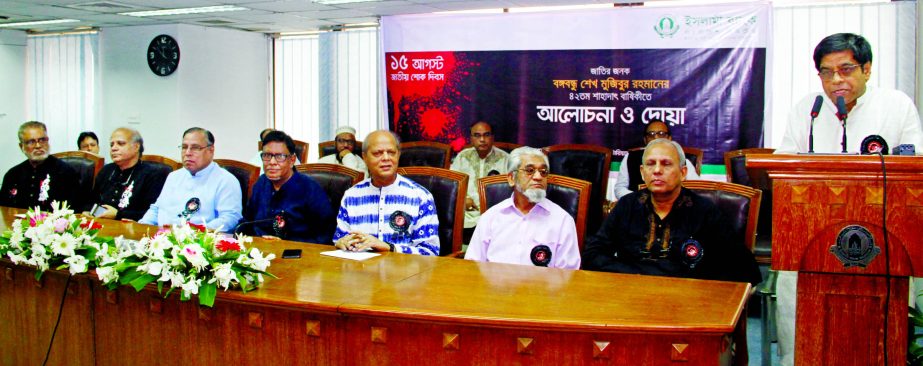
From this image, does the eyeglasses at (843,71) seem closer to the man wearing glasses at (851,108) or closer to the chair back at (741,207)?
the man wearing glasses at (851,108)

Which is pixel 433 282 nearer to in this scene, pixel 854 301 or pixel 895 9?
pixel 854 301

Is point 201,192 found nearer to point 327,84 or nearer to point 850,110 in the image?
point 850,110

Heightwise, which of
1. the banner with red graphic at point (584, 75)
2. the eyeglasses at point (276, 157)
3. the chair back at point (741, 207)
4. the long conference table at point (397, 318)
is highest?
the banner with red graphic at point (584, 75)

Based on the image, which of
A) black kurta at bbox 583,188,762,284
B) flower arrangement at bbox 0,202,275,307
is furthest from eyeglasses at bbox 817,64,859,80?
flower arrangement at bbox 0,202,275,307

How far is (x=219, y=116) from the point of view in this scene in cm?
973

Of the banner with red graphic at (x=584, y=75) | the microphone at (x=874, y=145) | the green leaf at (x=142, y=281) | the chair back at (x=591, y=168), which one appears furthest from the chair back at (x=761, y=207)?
the green leaf at (x=142, y=281)

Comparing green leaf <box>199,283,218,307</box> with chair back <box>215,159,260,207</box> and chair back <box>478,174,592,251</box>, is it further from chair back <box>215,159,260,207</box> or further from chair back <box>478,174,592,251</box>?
chair back <box>215,159,260,207</box>

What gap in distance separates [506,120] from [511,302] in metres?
5.48

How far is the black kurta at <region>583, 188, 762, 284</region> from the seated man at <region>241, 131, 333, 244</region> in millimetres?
1375

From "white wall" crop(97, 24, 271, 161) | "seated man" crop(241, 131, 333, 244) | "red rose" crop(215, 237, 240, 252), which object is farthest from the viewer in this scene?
"white wall" crop(97, 24, 271, 161)

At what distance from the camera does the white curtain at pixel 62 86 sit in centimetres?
1054

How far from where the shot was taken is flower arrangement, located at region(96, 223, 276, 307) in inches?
90.8

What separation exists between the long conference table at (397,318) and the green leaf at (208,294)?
5 cm

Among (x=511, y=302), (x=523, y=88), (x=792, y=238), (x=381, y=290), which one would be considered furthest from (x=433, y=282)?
(x=523, y=88)
